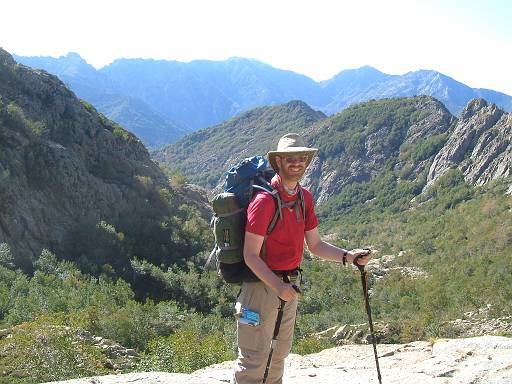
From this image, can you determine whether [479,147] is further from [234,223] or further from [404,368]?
[234,223]

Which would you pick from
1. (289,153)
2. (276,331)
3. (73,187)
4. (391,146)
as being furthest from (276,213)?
(391,146)

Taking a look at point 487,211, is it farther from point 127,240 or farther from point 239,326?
point 239,326

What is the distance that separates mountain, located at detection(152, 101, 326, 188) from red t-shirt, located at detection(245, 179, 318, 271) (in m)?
128

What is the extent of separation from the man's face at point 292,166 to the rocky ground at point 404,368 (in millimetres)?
2870

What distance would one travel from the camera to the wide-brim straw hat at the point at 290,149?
401 cm

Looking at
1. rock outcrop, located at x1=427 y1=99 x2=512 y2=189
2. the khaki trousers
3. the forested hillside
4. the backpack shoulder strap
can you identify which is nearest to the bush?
the forested hillside

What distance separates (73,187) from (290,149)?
2615cm

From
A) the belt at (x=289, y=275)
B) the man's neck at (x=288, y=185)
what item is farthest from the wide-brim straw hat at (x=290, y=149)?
the belt at (x=289, y=275)

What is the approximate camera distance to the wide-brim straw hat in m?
4.01

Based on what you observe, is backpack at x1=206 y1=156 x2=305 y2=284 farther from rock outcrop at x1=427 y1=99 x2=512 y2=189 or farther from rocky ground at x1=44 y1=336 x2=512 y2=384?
rock outcrop at x1=427 y1=99 x2=512 y2=189

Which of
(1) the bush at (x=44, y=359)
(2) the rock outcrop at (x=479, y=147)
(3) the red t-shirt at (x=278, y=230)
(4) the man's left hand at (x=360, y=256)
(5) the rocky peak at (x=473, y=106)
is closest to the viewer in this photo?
(3) the red t-shirt at (x=278, y=230)

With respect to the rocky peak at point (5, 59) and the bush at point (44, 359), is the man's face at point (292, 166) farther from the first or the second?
the rocky peak at point (5, 59)

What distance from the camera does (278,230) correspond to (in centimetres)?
402

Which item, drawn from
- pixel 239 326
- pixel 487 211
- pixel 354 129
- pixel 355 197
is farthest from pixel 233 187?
pixel 354 129
